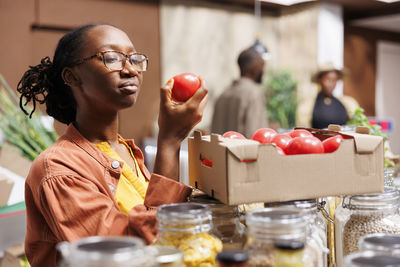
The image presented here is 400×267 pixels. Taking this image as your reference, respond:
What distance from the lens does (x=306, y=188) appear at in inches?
37.1

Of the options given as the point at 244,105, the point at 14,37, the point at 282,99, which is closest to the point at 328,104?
the point at 244,105

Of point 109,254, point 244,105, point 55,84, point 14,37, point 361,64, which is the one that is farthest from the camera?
point 361,64

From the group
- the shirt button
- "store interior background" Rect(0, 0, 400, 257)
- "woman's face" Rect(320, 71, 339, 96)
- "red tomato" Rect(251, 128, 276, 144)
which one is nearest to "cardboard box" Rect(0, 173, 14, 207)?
the shirt button

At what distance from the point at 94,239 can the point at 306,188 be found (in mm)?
459

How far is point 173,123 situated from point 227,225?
26 cm

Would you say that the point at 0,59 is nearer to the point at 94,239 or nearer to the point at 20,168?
the point at 20,168

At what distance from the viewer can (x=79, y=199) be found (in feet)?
3.29

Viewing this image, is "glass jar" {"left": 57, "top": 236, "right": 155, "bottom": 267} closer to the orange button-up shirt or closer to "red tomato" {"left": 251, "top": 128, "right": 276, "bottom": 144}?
the orange button-up shirt

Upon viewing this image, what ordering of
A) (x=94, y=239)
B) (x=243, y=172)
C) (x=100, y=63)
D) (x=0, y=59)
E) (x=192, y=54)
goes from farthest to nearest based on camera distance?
(x=192, y=54), (x=0, y=59), (x=100, y=63), (x=243, y=172), (x=94, y=239)

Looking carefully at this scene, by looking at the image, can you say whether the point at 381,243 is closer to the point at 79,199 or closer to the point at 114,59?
the point at 79,199

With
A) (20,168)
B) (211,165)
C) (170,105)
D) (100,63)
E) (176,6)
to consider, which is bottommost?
(20,168)

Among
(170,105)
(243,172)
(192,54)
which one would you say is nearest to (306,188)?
(243,172)

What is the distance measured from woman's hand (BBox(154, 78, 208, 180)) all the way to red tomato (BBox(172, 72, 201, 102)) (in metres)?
0.02

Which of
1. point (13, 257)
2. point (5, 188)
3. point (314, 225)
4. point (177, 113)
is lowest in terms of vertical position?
point (13, 257)
